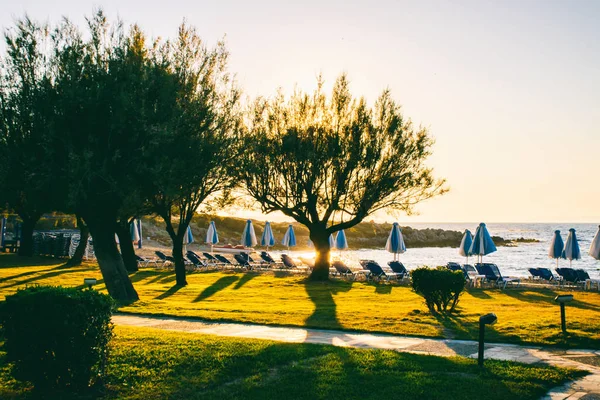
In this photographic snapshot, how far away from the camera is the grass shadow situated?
69.8 feet

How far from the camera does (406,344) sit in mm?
9703

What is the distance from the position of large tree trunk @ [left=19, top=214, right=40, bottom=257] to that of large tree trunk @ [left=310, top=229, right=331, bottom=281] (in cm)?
1473

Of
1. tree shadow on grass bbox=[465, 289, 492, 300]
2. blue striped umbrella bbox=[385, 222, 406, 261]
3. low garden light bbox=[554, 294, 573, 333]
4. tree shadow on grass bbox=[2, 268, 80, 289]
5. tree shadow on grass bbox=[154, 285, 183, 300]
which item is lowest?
tree shadow on grass bbox=[154, 285, 183, 300]

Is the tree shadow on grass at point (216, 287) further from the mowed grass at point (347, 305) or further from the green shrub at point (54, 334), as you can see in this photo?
the green shrub at point (54, 334)

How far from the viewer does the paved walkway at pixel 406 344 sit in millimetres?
6992

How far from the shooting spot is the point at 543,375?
23.6 feet

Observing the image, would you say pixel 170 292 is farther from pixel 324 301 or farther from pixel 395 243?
pixel 395 243

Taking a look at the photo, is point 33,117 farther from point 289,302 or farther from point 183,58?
point 289,302

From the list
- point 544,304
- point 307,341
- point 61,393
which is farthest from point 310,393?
point 544,304

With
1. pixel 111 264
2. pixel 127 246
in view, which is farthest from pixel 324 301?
pixel 127 246

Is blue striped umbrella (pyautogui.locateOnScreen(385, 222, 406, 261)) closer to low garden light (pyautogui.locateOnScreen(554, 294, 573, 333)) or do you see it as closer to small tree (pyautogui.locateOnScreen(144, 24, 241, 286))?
small tree (pyautogui.locateOnScreen(144, 24, 241, 286))

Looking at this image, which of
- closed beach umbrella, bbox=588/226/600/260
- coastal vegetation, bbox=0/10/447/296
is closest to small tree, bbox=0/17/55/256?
coastal vegetation, bbox=0/10/447/296

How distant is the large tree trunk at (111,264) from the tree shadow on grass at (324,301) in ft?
17.3

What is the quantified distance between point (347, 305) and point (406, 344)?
6.10 metres
